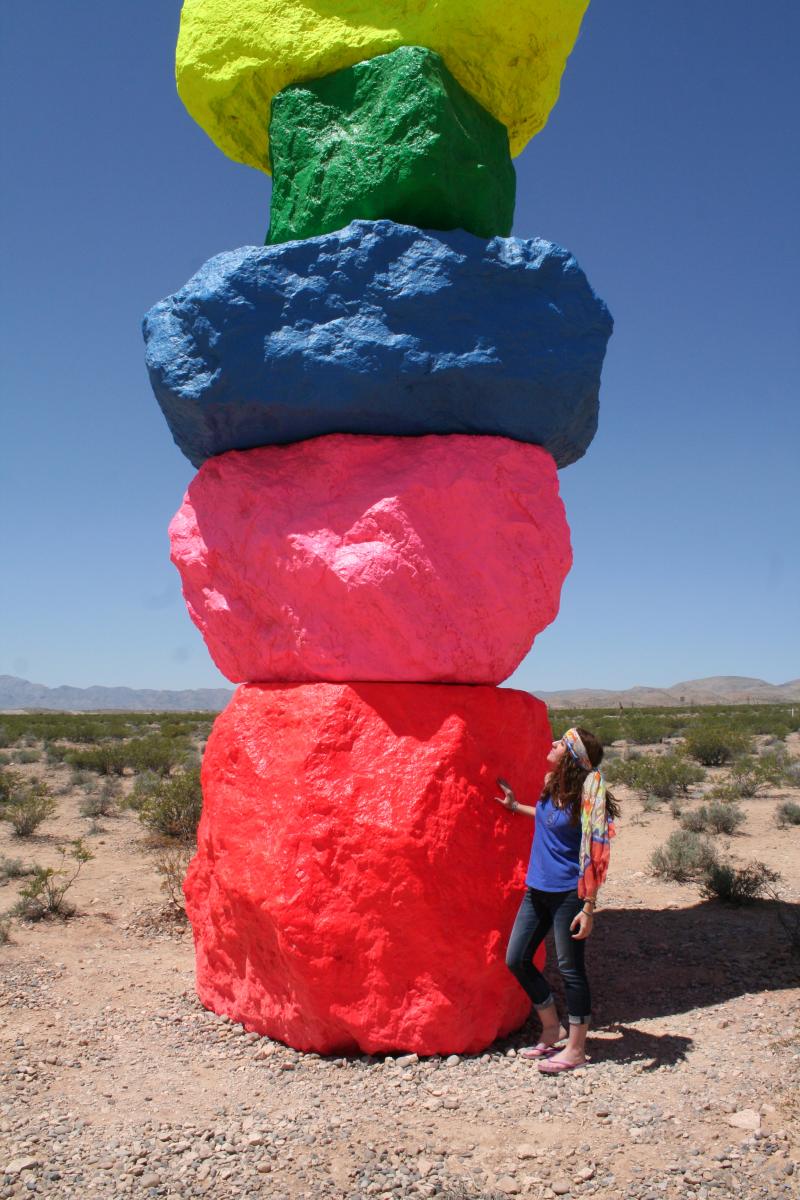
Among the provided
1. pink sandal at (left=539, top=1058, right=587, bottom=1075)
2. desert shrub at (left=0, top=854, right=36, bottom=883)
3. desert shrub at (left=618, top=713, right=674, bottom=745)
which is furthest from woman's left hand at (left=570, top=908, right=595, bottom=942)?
desert shrub at (left=618, top=713, right=674, bottom=745)

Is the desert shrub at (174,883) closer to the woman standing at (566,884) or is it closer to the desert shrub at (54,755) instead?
the woman standing at (566,884)

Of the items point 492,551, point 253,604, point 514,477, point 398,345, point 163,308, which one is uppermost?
point 163,308

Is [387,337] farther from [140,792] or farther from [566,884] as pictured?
[140,792]

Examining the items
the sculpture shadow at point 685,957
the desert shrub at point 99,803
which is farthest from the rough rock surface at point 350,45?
the desert shrub at point 99,803

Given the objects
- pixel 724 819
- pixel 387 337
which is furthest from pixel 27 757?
pixel 387 337

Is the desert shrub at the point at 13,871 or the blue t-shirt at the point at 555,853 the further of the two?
the desert shrub at the point at 13,871

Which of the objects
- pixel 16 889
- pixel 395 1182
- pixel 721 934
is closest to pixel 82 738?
pixel 16 889

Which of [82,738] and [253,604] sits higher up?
[253,604]

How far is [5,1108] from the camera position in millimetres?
3297

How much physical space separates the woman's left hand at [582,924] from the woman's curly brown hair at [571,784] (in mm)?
357

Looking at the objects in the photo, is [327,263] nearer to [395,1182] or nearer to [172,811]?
[395,1182]

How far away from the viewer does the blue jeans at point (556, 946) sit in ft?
11.5

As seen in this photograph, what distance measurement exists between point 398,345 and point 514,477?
807 millimetres

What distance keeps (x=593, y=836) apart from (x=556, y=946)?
1.70 feet
